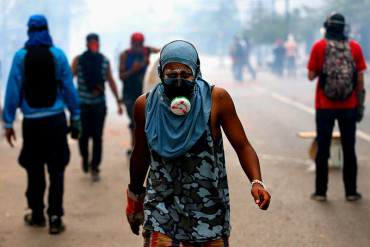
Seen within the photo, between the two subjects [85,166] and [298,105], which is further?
[298,105]

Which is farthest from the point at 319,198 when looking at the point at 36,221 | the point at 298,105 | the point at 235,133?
the point at 298,105

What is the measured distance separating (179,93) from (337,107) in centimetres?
365

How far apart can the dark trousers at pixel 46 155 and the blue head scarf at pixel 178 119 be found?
2650 millimetres

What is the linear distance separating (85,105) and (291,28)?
31224mm

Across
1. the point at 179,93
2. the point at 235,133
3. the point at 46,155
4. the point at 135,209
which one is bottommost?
the point at 46,155

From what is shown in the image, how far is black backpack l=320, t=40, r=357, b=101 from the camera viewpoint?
6.99 meters

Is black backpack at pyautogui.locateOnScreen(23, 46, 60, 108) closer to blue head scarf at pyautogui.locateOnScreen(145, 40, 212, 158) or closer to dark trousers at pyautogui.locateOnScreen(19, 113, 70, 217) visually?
dark trousers at pyautogui.locateOnScreen(19, 113, 70, 217)

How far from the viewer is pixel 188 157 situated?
3.80 metres

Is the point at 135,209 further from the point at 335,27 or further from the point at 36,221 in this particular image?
the point at 335,27

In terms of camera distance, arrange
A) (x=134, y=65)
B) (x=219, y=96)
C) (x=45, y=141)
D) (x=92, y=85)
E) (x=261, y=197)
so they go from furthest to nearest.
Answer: (x=134, y=65), (x=92, y=85), (x=45, y=141), (x=219, y=96), (x=261, y=197)

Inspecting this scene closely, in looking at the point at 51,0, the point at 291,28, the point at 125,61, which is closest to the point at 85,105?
the point at 125,61

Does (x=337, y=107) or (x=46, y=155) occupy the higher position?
(x=337, y=107)

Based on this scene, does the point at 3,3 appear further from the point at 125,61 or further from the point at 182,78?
the point at 182,78

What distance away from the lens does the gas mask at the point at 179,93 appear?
3.71 meters
